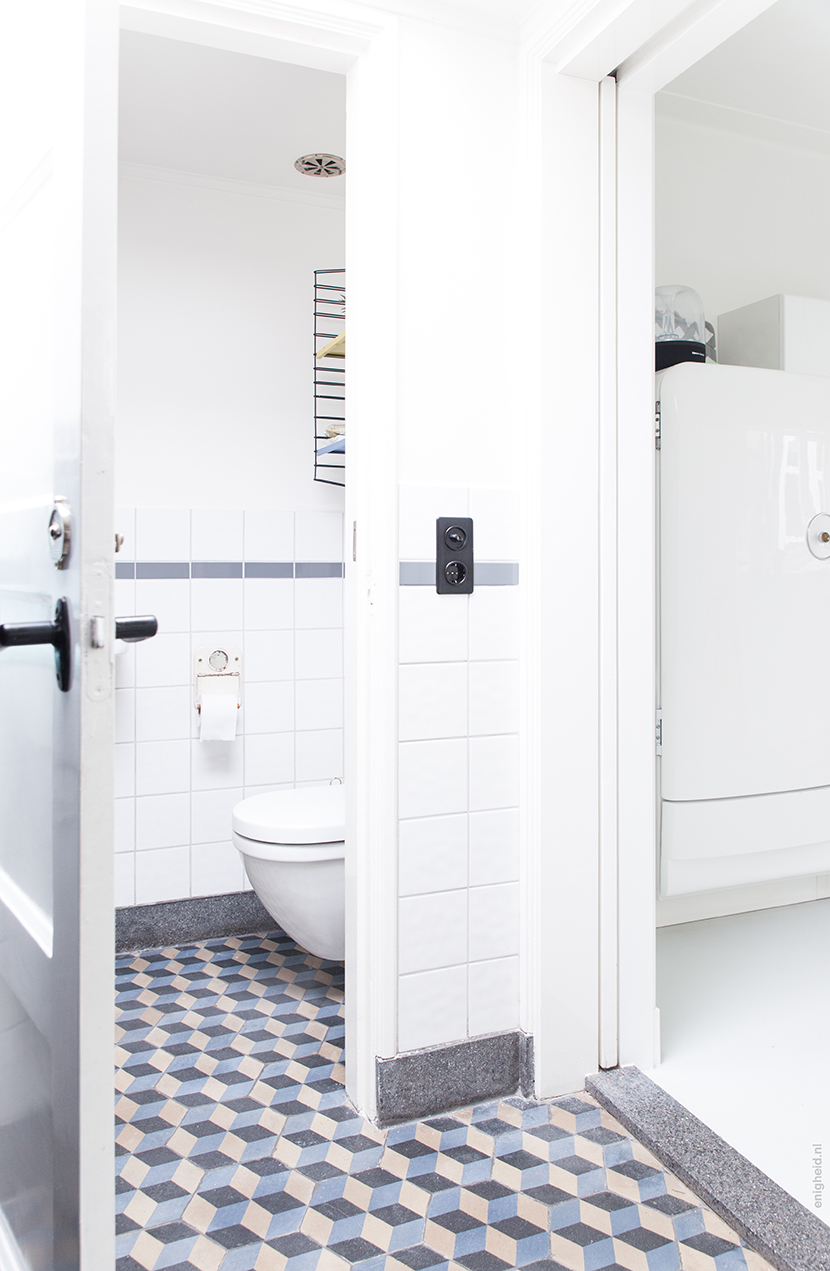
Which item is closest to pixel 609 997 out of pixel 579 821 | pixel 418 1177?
pixel 579 821

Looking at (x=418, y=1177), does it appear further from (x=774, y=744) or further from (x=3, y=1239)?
(x=774, y=744)

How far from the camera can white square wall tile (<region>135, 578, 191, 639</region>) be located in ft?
7.84

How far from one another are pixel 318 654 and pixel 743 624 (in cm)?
124

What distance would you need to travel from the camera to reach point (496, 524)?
1624 millimetres

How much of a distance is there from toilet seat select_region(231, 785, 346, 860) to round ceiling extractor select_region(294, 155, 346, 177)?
1.70m

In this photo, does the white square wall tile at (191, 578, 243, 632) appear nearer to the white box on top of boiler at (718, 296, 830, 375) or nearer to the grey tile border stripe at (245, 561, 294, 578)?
the grey tile border stripe at (245, 561, 294, 578)

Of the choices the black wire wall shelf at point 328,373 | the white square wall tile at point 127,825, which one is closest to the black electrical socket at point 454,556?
the black wire wall shelf at point 328,373

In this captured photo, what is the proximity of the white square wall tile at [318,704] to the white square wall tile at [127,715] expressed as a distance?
47 centimetres

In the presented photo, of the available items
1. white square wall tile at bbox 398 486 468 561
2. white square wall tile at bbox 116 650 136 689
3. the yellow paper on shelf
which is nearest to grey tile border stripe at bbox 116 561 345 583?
white square wall tile at bbox 116 650 136 689

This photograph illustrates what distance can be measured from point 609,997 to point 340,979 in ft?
2.54

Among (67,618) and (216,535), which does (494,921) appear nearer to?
(67,618)

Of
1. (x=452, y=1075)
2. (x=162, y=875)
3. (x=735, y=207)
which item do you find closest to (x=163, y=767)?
(x=162, y=875)

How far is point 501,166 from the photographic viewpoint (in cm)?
160

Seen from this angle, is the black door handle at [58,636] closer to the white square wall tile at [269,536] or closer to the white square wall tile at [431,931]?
the white square wall tile at [431,931]
